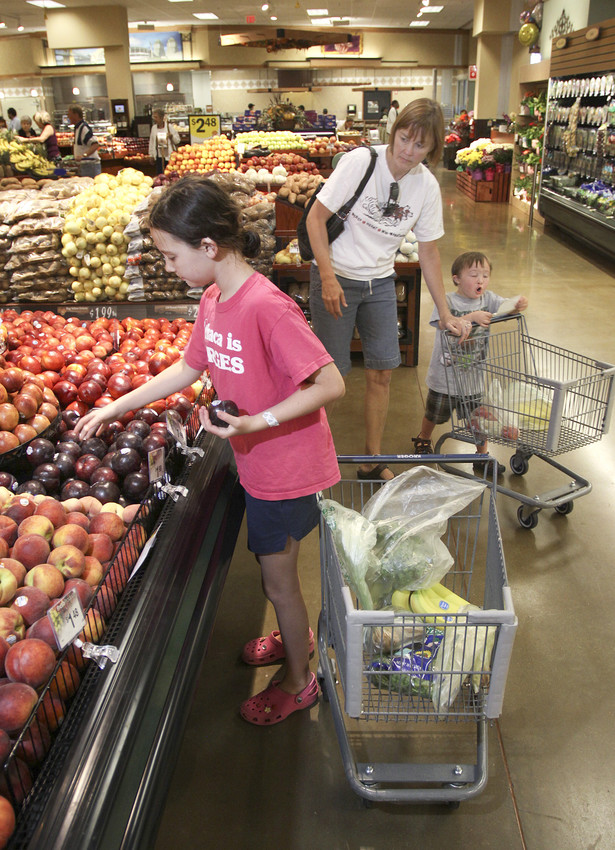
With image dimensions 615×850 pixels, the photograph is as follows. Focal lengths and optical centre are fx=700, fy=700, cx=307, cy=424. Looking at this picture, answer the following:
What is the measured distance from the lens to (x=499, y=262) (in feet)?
29.0

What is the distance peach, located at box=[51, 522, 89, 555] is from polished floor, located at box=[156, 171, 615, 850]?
61cm

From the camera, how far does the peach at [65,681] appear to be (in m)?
1.31

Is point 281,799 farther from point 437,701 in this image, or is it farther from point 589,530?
point 589,530

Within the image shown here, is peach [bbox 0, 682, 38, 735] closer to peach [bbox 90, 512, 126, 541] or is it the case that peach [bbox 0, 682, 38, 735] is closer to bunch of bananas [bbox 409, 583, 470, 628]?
peach [bbox 90, 512, 126, 541]

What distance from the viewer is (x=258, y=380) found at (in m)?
1.70

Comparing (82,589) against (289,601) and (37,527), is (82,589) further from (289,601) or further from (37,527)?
(289,601)

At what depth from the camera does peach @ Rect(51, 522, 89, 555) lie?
5.33 feet

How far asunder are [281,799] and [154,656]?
691 mm

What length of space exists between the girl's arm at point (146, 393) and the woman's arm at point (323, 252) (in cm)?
123

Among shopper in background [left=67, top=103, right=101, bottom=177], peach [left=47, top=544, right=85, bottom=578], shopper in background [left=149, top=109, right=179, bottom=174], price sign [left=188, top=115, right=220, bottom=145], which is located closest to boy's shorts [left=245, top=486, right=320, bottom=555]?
peach [left=47, top=544, right=85, bottom=578]

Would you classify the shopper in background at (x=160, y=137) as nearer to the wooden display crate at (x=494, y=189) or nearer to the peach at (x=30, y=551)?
the wooden display crate at (x=494, y=189)

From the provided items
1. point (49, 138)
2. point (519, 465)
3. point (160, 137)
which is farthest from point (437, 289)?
point (160, 137)

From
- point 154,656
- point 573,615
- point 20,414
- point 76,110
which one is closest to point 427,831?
point 154,656

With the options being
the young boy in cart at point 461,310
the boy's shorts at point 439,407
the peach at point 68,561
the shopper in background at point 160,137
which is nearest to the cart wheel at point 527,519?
the young boy in cart at point 461,310
